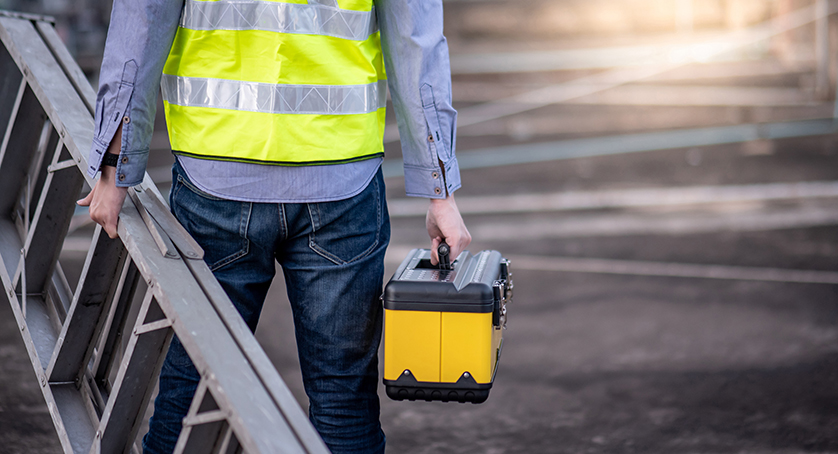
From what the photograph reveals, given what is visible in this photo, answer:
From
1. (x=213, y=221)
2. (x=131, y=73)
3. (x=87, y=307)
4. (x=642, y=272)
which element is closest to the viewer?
(x=131, y=73)

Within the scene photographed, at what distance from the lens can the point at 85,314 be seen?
2.46 m

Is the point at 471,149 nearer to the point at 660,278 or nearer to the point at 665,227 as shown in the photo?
the point at 665,227

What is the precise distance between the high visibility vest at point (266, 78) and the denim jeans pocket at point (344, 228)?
0.39 ft

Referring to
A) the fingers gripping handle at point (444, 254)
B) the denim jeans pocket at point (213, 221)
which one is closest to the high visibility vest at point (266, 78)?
the denim jeans pocket at point (213, 221)

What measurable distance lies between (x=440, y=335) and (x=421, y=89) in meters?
0.69

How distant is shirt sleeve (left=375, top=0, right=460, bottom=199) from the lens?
214 centimetres

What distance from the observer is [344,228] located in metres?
2.14

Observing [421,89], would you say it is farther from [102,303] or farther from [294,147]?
[102,303]

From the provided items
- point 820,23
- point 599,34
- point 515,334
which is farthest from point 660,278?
point 599,34

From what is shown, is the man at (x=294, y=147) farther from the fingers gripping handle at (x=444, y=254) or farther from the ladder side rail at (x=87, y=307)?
the ladder side rail at (x=87, y=307)

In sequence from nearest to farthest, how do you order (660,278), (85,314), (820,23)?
(85,314) → (660,278) → (820,23)

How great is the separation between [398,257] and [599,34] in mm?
21231

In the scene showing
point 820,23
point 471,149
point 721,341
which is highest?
point 820,23

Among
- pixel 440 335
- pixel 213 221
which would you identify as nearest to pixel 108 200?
pixel 213 221
